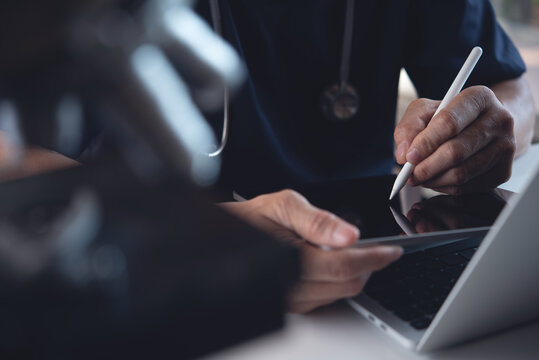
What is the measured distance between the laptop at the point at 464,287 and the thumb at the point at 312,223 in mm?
68

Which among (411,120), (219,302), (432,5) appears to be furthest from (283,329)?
(432,5)

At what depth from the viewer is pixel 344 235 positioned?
1.03 ft

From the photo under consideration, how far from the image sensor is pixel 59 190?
28 centimetres

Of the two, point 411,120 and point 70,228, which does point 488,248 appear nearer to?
point 70,228

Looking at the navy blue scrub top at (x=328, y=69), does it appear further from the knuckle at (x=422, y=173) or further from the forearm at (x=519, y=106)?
the knuckle at (x=422, y=173)

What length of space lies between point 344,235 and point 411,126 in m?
0.27

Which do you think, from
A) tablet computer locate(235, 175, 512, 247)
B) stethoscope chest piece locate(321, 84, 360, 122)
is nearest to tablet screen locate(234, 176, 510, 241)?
tablet computer locate(235, 175, 512, 247)

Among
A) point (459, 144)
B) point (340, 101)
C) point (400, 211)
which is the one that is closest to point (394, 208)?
point (400, 211)

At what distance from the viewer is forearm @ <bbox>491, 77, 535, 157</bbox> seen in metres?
0.67

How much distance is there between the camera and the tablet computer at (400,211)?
363 mm

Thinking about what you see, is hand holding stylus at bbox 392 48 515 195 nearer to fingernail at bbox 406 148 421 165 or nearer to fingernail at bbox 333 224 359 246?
fingernail at bbox 406 148 421 165

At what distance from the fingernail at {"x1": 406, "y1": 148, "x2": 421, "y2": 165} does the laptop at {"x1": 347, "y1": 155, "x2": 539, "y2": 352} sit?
0.37 feet

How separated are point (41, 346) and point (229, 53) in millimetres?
568

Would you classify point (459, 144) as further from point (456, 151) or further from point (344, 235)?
point (344, 235)
